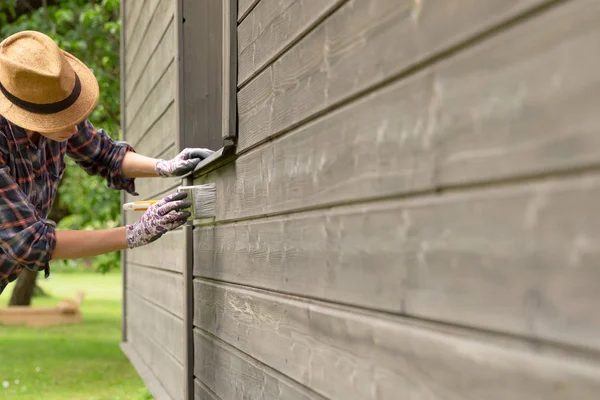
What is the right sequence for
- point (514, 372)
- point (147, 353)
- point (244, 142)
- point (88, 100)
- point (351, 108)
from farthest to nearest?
point (147, 353) → point (88, 100) → point (244, 142) → point (351, 108) → point (514, 372)

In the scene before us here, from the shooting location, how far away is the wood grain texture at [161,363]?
4109 mm

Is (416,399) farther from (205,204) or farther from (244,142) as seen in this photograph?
(205,204)

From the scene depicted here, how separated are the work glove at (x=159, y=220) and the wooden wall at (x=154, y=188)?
78cm

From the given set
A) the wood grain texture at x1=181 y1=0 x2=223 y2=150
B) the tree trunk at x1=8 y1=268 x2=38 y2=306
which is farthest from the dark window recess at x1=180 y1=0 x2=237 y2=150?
the tree trunk at x1=8 y1=268 x2=38 y2=306

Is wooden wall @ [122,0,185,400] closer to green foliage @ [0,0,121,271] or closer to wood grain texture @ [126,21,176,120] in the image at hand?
wood grain texture @ [126,21,176,120]

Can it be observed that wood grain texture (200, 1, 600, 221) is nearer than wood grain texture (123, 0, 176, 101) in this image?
Yes

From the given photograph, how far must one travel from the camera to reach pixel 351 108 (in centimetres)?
150

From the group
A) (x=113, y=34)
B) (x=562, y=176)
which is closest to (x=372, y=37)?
(x=562, y=176)

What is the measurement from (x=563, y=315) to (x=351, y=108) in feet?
2.46

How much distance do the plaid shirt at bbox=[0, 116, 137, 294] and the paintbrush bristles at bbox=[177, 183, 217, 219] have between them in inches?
21.6

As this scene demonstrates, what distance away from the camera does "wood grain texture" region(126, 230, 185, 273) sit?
3885 mm

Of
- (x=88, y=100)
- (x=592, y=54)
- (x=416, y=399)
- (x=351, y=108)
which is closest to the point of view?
(x=592, y=54)

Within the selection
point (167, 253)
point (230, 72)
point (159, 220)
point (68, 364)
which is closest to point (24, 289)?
point (68, 364)

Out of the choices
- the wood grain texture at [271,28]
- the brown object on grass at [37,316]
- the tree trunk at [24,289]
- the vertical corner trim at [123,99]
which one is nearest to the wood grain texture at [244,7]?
the wood grain texture at [271,28]
